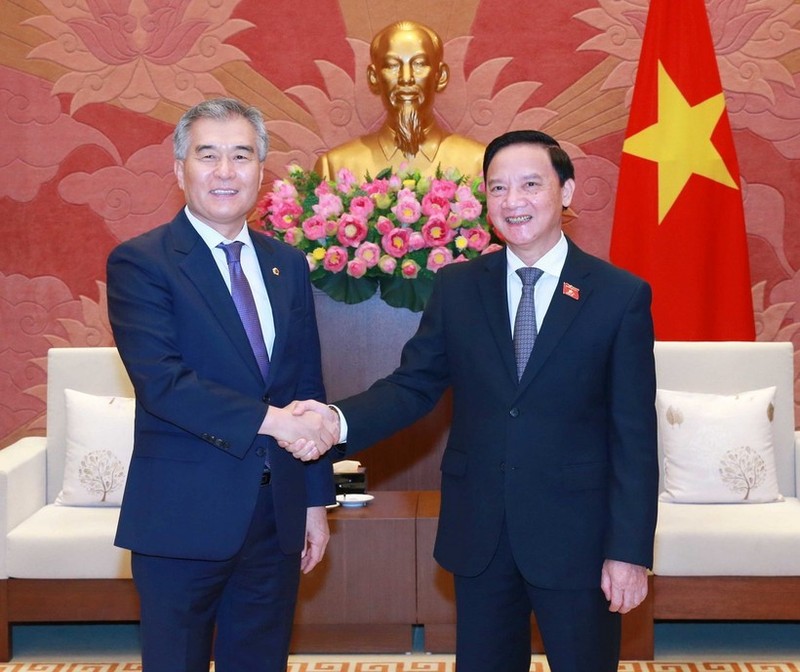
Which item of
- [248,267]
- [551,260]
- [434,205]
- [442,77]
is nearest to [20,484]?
[434,205]

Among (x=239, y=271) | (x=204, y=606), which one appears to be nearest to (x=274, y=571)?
(x=204, y=606)

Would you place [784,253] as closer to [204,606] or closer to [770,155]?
[770,155]

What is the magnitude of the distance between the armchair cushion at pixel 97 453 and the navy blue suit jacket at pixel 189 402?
62.9 inches

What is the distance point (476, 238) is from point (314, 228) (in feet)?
1.70

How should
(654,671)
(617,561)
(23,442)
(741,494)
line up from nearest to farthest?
(617,561), (654,671), (741,494), (23,442)

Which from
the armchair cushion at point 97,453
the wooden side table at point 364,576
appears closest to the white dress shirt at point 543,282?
the wooden side table at point 364,576

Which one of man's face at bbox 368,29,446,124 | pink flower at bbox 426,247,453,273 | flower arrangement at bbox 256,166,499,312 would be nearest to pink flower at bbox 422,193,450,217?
flower arrangement at bbox 256,166,499,312

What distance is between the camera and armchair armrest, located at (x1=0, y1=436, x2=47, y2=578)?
3285 millimetres

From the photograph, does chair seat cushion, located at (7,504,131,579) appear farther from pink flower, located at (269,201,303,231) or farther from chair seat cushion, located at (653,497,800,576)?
chair seat cushion, located at (653,497,800,576)

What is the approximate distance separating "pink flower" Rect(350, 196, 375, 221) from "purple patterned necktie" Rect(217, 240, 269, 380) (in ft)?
4.65

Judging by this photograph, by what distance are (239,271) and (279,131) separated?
3.03 m

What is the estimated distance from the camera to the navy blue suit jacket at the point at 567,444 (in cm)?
194

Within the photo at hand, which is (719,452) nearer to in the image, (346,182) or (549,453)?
(346,182)

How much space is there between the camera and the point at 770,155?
486cm
